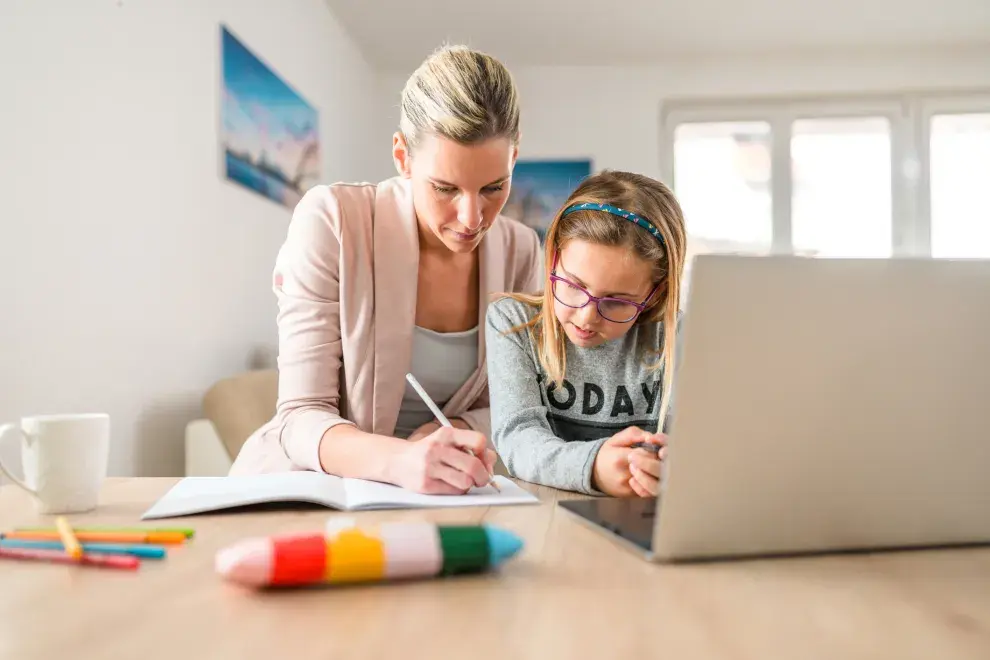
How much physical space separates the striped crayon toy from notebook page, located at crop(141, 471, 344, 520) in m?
0.24

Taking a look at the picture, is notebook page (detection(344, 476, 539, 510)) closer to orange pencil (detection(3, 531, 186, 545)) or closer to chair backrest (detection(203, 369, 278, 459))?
orange pencil (detection(3, 531, 186, 545))

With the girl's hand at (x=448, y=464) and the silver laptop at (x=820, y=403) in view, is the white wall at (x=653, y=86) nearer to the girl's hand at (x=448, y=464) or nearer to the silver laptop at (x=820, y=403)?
the girl's hand at (x=448, y=464)

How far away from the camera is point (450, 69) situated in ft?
3.91

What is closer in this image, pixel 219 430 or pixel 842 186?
pixel 219 430

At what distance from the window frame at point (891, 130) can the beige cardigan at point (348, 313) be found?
377cm

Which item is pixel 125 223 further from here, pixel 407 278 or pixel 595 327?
pixel 595 327

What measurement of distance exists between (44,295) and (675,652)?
1.76m

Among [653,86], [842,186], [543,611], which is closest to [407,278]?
[543,611]

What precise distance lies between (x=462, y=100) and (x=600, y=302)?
0.35 meters

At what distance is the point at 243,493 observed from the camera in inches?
28.9

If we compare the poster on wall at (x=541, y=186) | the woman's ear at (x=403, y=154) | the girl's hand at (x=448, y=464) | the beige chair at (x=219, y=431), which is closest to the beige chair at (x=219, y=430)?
the beige chair at (x=219, y=431)

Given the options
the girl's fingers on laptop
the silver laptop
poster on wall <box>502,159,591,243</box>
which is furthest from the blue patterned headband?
poster on wall <box>502,159,591,243</box>

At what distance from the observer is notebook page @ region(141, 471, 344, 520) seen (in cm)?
70

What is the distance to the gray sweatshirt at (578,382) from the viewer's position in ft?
3.72
